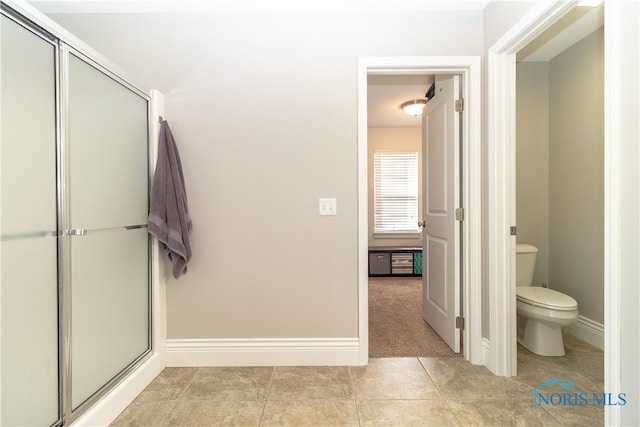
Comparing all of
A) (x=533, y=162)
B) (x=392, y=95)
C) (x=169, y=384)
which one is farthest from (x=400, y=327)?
(x=392, y=95)

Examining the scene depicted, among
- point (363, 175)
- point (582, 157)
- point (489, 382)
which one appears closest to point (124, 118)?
point (363, 175)

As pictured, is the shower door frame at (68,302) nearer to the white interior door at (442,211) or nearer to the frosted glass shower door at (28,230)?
the frosted glass shower door at (28,230)

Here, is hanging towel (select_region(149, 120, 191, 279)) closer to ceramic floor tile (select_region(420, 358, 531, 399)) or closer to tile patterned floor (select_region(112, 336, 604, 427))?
tile patterned floor (select_region(112, 336, 604, 427))

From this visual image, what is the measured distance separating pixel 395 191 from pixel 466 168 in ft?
10.6

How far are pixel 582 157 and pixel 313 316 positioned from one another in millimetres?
2536

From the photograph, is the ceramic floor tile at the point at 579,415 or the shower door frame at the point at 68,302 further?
the ceramic floor tile at the point at 579,415

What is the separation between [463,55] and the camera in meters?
2.02

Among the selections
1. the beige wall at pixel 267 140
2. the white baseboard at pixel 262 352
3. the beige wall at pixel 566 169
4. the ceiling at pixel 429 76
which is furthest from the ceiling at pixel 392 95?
the white baseboard at pixel 262 352

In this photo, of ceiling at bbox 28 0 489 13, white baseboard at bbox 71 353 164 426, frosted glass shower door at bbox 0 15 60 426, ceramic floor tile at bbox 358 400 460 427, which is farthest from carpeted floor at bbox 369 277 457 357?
ceiling at bbox 28 0 489 13

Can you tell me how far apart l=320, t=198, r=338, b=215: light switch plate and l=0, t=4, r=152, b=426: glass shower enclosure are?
1135mm

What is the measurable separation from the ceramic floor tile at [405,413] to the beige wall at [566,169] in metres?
1.75

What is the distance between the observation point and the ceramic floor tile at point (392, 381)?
1.69 meters

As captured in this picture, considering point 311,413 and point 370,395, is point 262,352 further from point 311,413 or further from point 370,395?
point 370,395

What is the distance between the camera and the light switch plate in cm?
204
